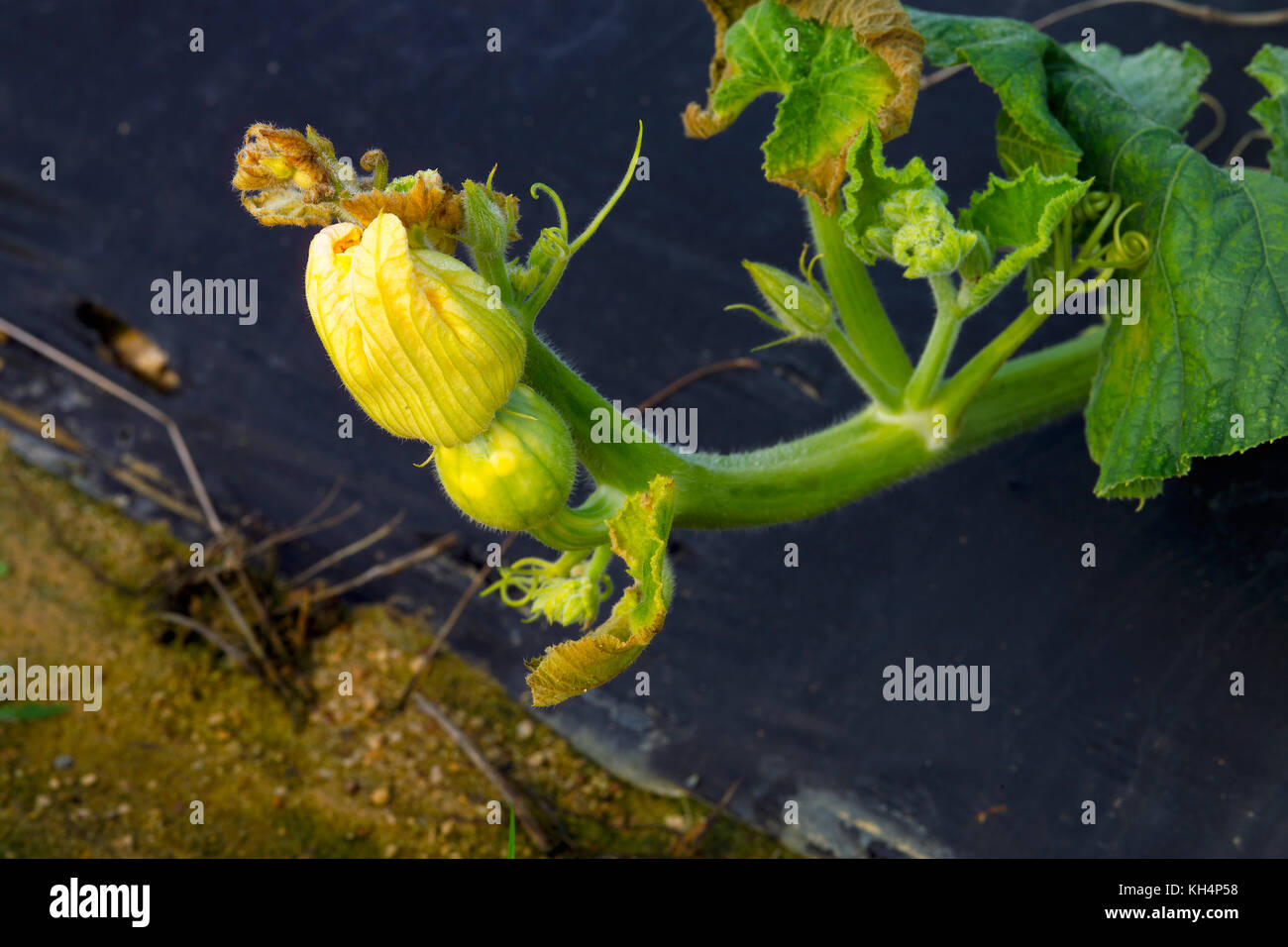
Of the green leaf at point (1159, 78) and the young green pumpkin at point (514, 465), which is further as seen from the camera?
the green leaf at point (1159, 78)

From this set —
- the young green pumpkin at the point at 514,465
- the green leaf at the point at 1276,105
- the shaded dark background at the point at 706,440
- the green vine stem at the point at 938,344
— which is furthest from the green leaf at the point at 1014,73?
the young green pumpkin at the point at 514,465

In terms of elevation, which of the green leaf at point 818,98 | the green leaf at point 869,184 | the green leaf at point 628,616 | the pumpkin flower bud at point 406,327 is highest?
the green leaf at point 818,98

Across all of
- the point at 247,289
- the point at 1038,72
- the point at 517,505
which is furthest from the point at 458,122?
the point at 517,505

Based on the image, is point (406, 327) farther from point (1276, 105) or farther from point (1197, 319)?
point (1276, 105)

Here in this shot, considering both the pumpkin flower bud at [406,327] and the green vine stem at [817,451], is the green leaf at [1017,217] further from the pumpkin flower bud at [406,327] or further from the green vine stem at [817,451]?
the pumpkin flower bud at [406,327]

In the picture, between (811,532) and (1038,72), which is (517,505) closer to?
(1038,72)

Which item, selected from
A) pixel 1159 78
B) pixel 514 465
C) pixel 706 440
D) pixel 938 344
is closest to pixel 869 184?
pixel 938 344
